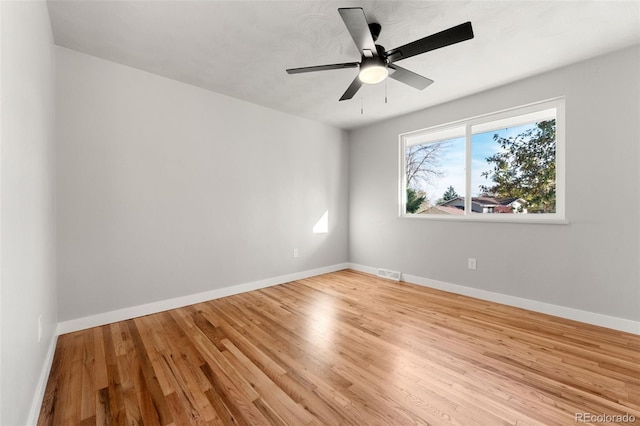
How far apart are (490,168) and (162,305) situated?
13.6ft

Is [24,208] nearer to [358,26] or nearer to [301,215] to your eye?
[358,26]

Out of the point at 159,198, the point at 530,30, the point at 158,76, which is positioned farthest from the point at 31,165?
the point at 530,30

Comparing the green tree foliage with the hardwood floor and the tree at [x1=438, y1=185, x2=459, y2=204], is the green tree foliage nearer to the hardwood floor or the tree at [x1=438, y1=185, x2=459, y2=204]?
the tree at [x1=438, y1=185, x2=459, y2=204]

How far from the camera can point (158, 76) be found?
111 inches

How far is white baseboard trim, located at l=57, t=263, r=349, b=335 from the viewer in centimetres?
237

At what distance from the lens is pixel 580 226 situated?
2580mm

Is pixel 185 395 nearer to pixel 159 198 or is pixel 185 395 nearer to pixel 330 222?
pixel 159 198

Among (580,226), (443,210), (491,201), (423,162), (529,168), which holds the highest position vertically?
(423,162)

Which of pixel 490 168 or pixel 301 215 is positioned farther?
pixel 301 215

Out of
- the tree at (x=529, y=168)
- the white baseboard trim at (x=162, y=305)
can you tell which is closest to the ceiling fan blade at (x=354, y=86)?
the tree at (x=529, y=168)

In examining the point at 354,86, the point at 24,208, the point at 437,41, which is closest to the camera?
the point at 24,208

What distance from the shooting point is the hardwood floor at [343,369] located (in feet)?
4.67

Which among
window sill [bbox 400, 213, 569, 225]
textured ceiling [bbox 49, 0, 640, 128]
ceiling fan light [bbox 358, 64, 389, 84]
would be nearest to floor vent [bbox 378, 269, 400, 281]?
window sill [bbox 400, 213, 569, 225]

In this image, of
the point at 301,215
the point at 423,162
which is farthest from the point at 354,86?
the point at 301,215
